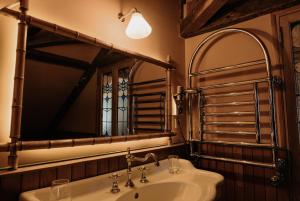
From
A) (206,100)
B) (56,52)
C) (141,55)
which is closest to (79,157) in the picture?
(56,52)

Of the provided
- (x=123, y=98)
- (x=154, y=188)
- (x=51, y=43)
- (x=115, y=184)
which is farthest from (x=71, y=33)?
(x=154, y=188)

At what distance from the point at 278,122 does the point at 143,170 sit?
96 centimetres

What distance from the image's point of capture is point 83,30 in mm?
1129

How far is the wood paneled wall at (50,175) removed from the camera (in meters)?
0.77

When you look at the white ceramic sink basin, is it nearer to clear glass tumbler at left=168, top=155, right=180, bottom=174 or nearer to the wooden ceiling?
clear glass tumbler at left=168, top=155, right=180, bottom=174

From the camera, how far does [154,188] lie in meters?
1.13

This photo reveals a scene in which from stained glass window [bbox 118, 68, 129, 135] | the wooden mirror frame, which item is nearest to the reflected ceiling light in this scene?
stained glass window [bbox 118, 68, 129, 135]

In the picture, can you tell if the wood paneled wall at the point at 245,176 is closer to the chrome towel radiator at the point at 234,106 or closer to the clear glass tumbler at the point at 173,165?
the chrome towel radiator at the point at 234,106

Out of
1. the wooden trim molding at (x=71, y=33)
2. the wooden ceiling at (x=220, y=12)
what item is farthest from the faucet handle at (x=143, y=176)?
the wooden ceiling at (x=220, y=12)

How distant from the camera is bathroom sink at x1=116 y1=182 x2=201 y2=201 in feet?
3.47

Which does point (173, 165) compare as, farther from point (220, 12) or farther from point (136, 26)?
point (220, 12)

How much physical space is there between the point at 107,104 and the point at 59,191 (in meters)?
0.57

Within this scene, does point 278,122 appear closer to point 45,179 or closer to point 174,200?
point 174,200

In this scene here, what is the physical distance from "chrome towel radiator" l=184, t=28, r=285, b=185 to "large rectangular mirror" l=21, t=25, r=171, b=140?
391 mm
